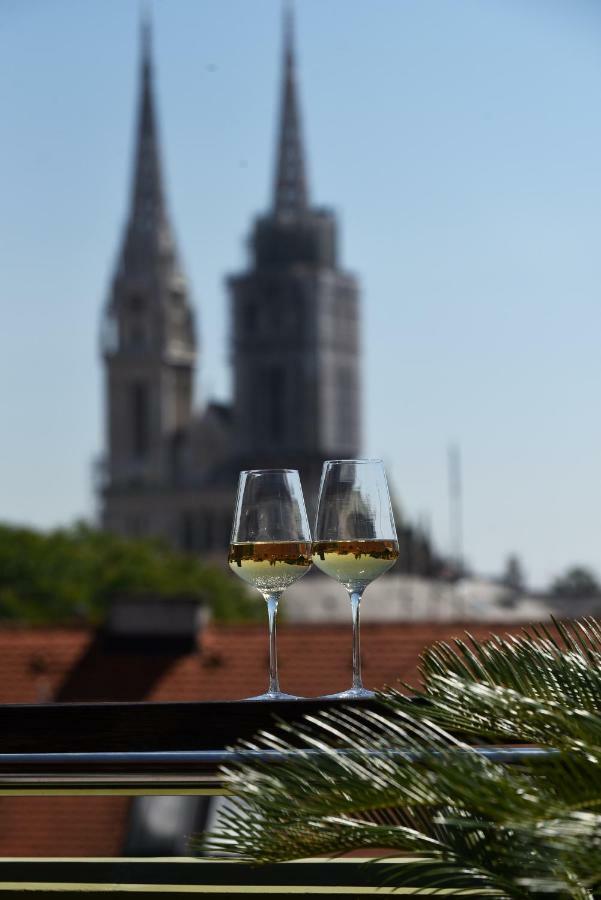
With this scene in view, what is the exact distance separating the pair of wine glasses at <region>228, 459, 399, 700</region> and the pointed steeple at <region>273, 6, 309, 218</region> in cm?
10620

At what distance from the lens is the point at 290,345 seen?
10569cm

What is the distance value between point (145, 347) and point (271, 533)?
106 metres

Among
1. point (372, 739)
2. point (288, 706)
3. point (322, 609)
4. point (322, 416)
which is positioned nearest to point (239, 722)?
point (288, 706)

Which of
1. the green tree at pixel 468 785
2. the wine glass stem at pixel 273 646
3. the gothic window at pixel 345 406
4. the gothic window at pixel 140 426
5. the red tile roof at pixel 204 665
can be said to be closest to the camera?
the green tree at pixel 468 785

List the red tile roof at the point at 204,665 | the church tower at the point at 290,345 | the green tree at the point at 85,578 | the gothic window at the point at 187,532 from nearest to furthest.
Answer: the red tile roof at the point at 204,665
the green tree at the point at 85,578
the church tower at the point at 290,345
the gothic window at the point at 187,532

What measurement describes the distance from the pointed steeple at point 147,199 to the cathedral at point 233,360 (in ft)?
0.19

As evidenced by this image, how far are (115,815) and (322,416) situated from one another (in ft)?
297

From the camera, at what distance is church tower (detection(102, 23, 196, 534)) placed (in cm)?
10738

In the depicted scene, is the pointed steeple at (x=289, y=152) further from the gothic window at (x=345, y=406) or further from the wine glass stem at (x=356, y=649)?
the wine glass stem at (x=356, y=649)

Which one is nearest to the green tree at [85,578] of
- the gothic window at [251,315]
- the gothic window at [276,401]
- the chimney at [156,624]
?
the chimney at [156,624]

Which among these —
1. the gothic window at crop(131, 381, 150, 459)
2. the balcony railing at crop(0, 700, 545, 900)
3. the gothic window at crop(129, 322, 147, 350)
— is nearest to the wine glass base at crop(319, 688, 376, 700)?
the balcony railing at crop(0, 700, 545, 900)

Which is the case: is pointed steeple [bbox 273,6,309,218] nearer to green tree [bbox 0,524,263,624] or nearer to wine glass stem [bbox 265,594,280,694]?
green tree [bbox 0,524,263,624]

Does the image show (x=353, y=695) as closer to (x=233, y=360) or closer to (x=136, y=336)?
(x=233, y=360)

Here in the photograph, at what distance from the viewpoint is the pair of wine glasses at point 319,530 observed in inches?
93.6
